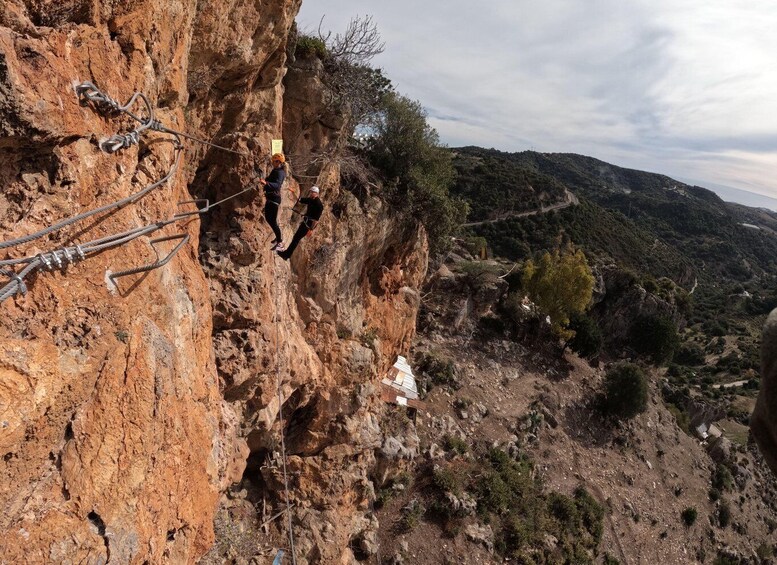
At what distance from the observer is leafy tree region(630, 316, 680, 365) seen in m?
33.8

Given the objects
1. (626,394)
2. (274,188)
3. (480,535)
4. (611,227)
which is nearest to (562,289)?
(626,394)

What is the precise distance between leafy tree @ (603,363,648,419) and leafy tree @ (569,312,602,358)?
2.84 meters

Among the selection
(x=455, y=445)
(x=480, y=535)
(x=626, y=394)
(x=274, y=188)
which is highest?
(x=274, y=188)

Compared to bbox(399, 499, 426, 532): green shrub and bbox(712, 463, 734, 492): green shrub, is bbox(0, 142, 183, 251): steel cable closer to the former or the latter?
bbox(399, 499, 426, 532): green shrub

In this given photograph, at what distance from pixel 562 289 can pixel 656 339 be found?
13489 mm

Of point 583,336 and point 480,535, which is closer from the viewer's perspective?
point 480,535

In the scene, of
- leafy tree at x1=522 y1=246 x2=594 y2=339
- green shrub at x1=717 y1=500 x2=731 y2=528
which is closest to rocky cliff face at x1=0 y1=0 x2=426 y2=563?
leafy tree at x1=522 y1=246 x2=594 y2=339

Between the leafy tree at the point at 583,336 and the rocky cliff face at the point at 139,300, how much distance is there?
22.2m

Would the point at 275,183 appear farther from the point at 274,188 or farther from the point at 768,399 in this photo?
the point at 768,399

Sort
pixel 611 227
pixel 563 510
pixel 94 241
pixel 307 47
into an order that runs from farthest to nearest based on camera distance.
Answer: pixel 611 227 → pixel 563 510 → pixel 307 47 → pixel 94 241

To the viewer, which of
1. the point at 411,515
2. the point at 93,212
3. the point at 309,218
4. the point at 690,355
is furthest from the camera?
the point at 690,355

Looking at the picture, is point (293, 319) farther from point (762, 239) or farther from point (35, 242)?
point (762, 239)

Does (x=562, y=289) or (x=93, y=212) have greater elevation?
(x=93, y=212)

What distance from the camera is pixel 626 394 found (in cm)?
2430
